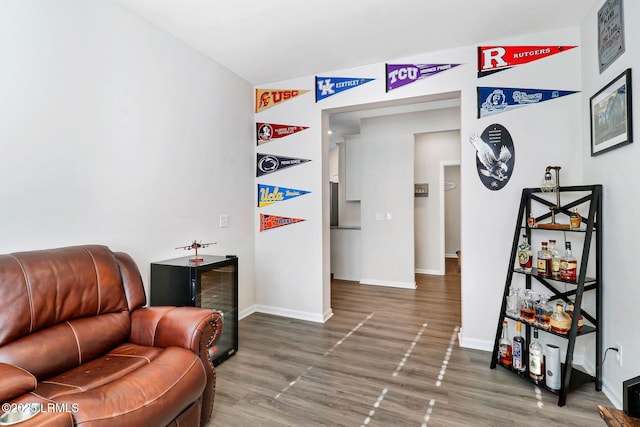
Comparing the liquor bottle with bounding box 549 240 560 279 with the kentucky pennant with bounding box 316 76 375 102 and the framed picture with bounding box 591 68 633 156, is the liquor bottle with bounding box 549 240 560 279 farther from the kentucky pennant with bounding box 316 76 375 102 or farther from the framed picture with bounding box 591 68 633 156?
the kentucky pennant with bounding box 316 76 375 102

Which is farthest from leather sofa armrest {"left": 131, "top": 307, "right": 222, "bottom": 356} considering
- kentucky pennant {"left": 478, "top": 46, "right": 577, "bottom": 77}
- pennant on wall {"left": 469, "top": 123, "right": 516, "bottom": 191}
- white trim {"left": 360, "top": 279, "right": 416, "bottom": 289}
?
white trim {"left": 360, "top": 279, "right": 416, "bottom": 289}

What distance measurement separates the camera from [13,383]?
1.14 metres

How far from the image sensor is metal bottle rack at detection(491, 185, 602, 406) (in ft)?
6.79

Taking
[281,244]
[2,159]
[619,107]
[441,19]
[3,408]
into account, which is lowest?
[3,408]

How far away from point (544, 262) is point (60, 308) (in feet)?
10.5

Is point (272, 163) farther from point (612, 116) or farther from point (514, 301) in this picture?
point (612, 116)

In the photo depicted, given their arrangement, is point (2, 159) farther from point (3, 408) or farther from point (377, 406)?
point (377, 406)

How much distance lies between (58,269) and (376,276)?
14.4 ft

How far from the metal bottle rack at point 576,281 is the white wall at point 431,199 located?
3256 millimetres

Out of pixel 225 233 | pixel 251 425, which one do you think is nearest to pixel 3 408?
pixel 251 425

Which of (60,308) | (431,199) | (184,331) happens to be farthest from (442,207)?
(60,308)

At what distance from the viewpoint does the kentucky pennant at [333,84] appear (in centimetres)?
341

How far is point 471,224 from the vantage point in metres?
2.94

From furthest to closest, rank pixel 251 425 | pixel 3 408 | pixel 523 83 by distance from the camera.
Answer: pixel 523 83 < pixel 251 425 < pixel 3 408
